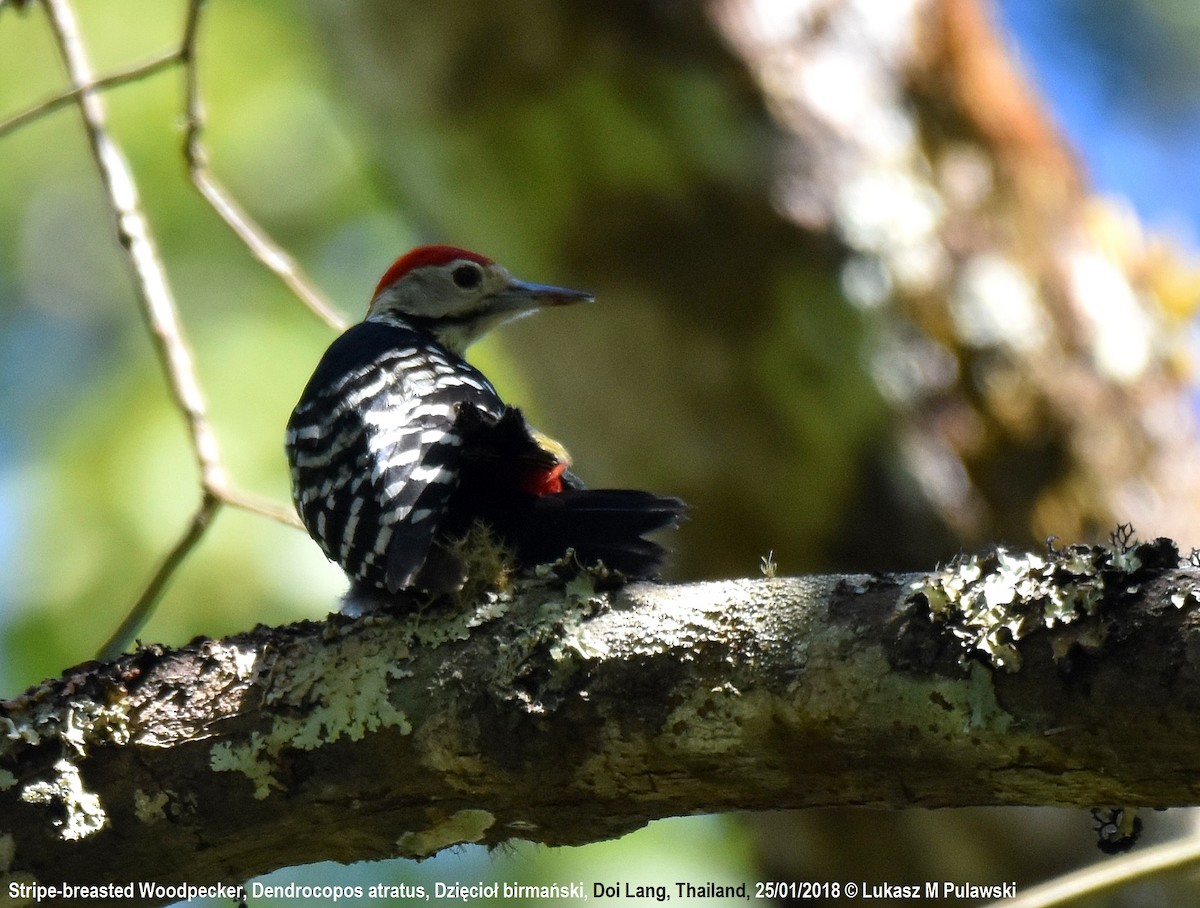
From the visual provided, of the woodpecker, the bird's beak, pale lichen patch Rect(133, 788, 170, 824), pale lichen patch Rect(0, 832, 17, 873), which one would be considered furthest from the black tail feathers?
the bird's beak

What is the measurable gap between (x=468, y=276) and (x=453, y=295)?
0.31ft

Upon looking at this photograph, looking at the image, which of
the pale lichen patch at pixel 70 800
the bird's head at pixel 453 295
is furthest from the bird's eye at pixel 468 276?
the pale lichen patch at pixel 70 800

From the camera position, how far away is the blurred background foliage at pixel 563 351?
4.91m

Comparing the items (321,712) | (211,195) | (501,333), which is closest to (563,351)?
(501,333)

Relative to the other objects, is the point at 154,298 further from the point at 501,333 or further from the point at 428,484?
the point at 501,333

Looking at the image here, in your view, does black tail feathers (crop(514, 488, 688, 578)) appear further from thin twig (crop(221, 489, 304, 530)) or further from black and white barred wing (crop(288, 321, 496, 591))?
thin twig (crop(221, 489, 304, 530))

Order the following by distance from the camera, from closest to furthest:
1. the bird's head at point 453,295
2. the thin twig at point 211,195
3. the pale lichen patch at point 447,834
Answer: the pale lichen patch at point 447,834 → the thin twig at point 211,195 → the bird's head at point 453,295

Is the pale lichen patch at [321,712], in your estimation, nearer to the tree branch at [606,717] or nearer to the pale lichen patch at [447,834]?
the tree branch at [606,717]

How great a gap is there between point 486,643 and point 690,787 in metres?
0.48

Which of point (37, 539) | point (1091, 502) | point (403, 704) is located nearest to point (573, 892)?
point (1091, 502)

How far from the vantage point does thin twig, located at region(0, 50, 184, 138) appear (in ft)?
11.1

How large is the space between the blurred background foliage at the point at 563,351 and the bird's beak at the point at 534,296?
0.61 meters

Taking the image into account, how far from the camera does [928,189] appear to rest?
5082 mm

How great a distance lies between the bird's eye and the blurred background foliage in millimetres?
579
